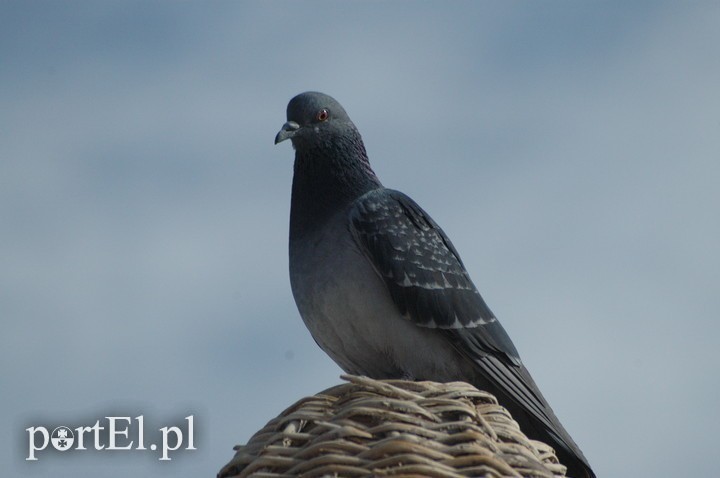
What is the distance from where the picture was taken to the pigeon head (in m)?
7.32

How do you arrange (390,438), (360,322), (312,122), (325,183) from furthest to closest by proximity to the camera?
(312,122), (325,183), (360,322), (390,438)

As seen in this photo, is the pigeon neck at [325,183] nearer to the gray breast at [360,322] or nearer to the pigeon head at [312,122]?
the pigeon head at [312,122]

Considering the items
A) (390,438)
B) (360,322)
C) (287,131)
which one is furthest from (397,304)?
(390,438)

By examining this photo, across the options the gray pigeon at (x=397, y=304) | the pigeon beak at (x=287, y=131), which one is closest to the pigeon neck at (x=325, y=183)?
the gray pigeon at (x=397, y=304)

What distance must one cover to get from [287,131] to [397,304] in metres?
1.71

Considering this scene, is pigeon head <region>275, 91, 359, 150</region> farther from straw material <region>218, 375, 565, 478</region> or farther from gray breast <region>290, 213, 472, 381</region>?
straw material <region>218, 375, 565, 478</region>

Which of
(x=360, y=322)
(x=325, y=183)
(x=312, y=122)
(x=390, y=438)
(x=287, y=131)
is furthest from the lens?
(x=312, y=122)

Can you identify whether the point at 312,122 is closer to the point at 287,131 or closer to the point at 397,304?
the point at 287,131

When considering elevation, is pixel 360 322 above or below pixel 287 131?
below

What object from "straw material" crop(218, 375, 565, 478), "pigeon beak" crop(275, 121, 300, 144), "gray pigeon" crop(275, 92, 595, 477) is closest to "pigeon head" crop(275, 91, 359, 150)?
"pigeon beak" crop(275, 121, 300, 144)

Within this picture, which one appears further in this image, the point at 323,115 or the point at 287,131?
the point at 323,115

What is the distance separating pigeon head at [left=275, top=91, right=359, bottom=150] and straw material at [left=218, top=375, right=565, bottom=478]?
→ 3444 millimetres

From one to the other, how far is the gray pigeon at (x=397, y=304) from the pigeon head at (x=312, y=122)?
0.48m

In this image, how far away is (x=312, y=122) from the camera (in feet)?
24.1
